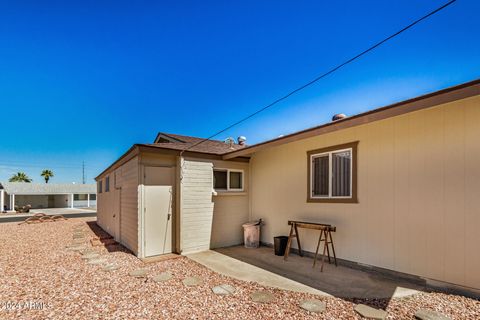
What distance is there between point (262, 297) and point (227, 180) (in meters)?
4.26

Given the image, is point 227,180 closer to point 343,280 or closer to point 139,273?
point 139,273

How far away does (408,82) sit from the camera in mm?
5152

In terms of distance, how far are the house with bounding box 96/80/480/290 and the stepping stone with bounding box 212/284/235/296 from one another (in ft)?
8.51

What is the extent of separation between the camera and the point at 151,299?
3.62m

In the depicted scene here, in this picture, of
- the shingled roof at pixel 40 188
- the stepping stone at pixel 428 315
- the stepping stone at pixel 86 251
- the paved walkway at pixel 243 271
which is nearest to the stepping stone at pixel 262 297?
the paved walkway at pixel 243 271

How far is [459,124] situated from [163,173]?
636cm

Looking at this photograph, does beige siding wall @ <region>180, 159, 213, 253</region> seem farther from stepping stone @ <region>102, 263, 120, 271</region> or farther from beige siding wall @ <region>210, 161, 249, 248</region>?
stepping stone @ <region>102, 263, 120, 271</region>

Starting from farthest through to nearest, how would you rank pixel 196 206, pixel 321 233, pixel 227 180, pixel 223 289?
pixel 227 180, pixel 196 206, pixel 321 233, pixel 223 289

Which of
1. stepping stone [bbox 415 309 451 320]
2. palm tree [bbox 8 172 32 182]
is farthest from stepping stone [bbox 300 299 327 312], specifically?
palm tree [bbox 8 172 32 182]

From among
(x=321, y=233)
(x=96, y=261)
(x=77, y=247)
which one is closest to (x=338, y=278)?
(x=321, y=233)

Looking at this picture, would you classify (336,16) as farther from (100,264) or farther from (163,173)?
(100,264)

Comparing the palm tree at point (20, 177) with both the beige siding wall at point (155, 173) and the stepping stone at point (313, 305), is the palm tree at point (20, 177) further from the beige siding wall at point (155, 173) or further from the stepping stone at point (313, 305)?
the stepping stone at point (313, 305)

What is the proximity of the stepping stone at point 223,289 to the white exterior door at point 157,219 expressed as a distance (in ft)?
9.13

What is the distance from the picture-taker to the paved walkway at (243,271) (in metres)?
4.12
